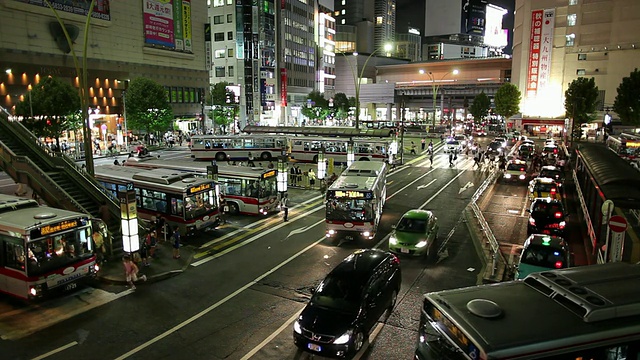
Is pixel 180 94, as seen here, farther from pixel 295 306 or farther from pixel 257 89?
pixel 295 306

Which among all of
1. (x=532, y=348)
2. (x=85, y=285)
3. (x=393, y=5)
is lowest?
(x=85, y=285)

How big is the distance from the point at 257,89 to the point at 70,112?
50011 mm

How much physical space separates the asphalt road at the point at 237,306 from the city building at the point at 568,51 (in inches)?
2595

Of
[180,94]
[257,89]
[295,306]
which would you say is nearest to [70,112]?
A: [180,94]

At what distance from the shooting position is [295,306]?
45.8ft

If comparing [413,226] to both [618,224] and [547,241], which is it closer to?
[547,241]

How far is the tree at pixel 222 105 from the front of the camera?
79.4m

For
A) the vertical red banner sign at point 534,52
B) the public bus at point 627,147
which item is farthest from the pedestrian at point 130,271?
the vertical red banner sign at point 534,52

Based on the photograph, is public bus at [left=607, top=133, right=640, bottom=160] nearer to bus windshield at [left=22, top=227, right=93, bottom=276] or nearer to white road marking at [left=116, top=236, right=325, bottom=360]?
white road marking at [left=116, top=236, right=325, bottom=360]

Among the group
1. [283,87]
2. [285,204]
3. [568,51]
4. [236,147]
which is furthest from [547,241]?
[283,87]

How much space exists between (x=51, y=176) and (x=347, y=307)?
17.7 m

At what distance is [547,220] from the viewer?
2078cm

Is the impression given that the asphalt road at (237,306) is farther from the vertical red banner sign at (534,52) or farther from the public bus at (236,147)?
the vertical red banner sign at (534,52)

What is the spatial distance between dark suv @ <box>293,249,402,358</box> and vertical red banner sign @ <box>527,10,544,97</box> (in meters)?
76.8
